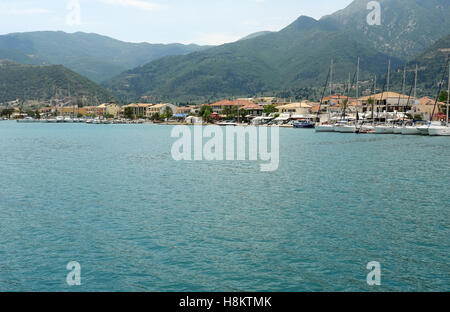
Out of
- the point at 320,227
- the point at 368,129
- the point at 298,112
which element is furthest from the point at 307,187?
the point at 298,112

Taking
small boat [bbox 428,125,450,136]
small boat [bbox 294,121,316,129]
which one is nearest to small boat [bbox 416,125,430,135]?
small boat [bbox 428,125,450,136]

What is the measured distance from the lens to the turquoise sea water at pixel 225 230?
13.4m

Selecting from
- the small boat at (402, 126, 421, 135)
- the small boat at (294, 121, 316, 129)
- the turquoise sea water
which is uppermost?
the small boat at (294, 121, 316, 129)

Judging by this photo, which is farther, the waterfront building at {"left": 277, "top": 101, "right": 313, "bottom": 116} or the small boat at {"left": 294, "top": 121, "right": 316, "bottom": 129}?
the waterfront building at {"left": 277, "top": 101, "right": 313, "bottom": 116}

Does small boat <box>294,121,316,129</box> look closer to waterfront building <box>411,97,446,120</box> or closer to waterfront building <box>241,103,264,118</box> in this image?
waterfront building <box>411,97,446,120</box>

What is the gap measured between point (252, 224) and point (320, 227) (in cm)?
288

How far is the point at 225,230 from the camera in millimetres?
18078

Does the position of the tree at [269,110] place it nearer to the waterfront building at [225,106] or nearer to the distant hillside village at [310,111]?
the distant hillside village at [310,111]

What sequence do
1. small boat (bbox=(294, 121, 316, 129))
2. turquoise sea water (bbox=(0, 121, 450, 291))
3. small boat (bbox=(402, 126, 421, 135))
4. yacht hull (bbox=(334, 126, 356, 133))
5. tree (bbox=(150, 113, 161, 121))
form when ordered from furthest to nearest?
tree (bbox=(150, 113, 161, 121)), small boat (bbox=(294, 121, 316, 129)), yacht hull (bbox=(334, 126, 356, 133)), small boat (bbox=(402, 126, 421, 135)), turquoise sea water (bbox=(0, 121, 450, 291))

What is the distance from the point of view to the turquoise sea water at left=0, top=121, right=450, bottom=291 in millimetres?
13352

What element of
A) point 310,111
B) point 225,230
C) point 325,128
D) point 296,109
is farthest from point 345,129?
point 225,230

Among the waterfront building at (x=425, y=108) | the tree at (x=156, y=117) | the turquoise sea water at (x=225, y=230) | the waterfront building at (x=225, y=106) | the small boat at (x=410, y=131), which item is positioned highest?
the waterfront building at (x=225, y=106)

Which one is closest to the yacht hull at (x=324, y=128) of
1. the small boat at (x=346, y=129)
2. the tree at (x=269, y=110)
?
the small boat at (x=346, y=129)
